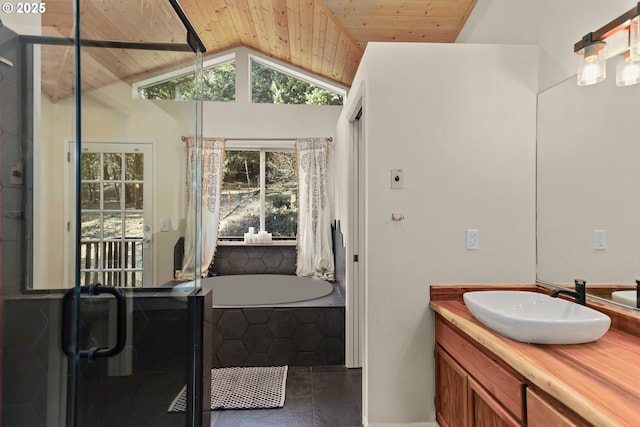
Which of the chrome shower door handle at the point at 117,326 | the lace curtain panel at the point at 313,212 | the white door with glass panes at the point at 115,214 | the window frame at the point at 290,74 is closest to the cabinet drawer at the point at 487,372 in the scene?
the chrome shower door handle at the point at 117,326

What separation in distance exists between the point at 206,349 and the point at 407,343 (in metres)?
1.14

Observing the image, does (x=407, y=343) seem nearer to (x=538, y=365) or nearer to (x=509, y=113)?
(x=538, y=365)

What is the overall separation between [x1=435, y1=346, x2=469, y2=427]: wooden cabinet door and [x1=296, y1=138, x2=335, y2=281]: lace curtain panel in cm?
219

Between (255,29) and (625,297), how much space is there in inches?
152

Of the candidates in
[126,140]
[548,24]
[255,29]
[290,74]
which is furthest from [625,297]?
[290,74]

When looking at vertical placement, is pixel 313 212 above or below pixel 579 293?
above

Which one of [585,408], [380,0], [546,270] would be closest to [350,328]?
[546,270]

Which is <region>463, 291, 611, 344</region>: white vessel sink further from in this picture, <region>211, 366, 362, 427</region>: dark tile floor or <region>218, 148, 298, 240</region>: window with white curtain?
<region>218, 148, 298, 240</region>: window with white curtain

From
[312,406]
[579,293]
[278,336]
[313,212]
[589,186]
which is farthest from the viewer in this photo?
[313,212]

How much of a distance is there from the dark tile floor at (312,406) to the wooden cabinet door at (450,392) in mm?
526

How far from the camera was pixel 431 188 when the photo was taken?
1.94 m

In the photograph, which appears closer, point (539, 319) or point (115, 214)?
point (539, 319)

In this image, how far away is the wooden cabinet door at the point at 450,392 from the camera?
1596mm

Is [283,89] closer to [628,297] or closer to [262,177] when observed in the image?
[262,177]
